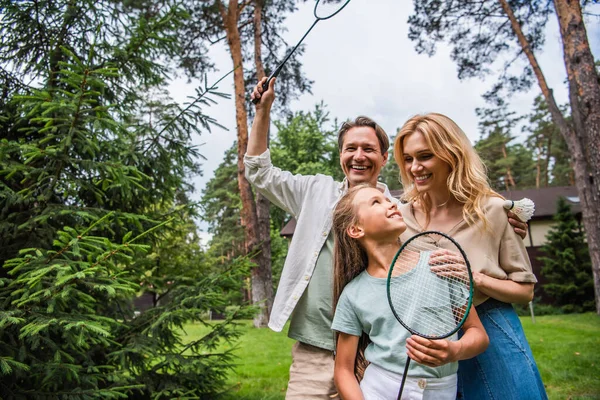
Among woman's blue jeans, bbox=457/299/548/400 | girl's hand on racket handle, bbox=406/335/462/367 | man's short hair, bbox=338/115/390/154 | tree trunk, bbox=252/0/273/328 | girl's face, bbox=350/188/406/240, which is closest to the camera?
girl's hand on racket handle, bbox=406/335/462/367

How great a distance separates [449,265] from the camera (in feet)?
5.42

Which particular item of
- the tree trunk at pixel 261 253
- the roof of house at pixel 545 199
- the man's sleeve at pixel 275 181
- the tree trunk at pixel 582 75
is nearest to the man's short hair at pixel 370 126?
the man's sleeve at pixel 275 181

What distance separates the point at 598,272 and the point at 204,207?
10.7 metres

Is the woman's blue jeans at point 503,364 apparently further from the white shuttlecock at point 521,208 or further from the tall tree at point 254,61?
the tall tree at point 254,61

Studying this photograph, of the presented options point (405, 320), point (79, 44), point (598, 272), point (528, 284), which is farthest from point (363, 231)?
point (598, 272)

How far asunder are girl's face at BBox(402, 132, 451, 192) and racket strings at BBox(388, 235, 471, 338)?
1.18 feet

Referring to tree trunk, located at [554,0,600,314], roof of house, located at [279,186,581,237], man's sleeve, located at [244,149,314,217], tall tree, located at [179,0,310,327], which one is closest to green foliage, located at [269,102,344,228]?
roof of house, located at [279,186,581,237]

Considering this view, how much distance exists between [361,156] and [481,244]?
0.80 meters

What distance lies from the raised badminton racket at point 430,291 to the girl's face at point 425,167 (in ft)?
1.14

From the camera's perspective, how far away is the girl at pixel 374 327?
5.69 feet

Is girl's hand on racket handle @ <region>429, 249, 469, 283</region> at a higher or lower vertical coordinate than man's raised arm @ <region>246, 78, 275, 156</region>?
lower

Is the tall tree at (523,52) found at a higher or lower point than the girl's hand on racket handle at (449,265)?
higher

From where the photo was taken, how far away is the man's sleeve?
2.51m

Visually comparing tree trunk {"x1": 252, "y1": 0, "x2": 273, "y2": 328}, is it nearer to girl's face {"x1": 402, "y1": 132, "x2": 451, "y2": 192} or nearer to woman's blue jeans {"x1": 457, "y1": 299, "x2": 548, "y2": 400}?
girl's face {"x1": 402, "y1": 132, "x2": 451, "y2": 192}
